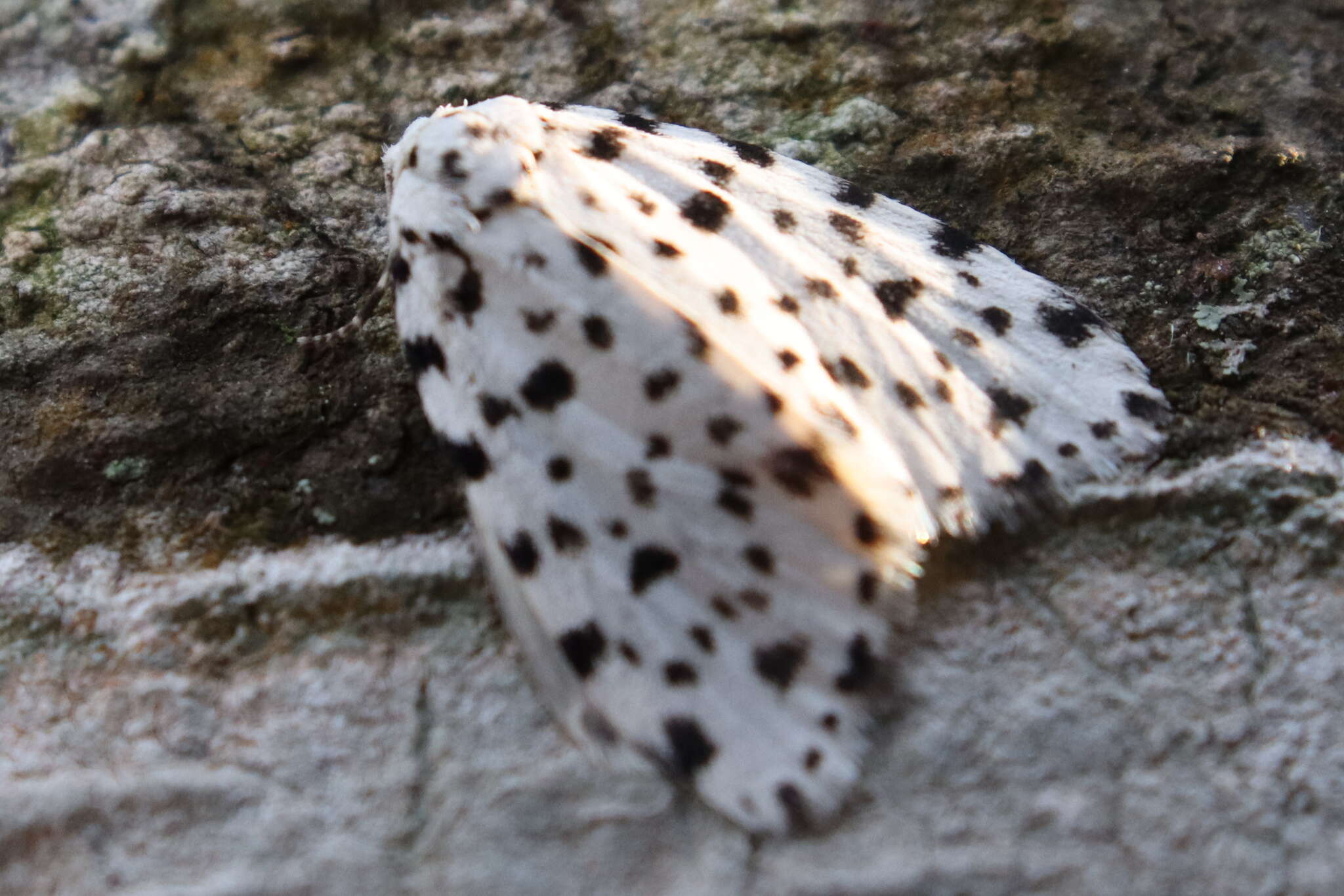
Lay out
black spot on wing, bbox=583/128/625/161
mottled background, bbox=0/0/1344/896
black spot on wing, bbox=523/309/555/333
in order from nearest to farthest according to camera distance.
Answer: mottled background, bbox=0/0/1344/896
black spot on wing, bbox=523/309/555/333
black spot on wing, bbox=583/128/625/161

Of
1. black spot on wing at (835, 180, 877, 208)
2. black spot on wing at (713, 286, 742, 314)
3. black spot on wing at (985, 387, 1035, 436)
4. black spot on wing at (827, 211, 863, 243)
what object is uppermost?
black spot on wing at (835, 180, 877, 208)

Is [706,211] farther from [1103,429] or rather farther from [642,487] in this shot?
[1103,429]

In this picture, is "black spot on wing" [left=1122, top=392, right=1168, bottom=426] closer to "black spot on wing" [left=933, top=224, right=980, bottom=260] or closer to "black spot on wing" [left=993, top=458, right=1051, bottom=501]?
"black spot on wing" [left=993, top=458, right=1051, bottom=501]

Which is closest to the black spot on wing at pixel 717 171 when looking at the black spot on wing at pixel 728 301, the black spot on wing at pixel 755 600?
the black spot on wing at pixel 728 301

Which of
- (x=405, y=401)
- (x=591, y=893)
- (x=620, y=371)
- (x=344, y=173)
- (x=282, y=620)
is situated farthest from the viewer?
(x=344, y=173)

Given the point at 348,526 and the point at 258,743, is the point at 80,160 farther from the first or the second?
the point at 258,743

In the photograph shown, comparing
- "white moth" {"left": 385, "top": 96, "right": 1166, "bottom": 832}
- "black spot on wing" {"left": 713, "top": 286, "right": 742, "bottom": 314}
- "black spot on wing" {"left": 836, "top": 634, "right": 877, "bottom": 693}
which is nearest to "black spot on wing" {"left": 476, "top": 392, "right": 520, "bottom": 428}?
"white moth" {"left": 385, "top": 96, "right": 1166, "bottom": 832}

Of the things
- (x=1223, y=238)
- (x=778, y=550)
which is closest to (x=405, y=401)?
(x=778, y=550)

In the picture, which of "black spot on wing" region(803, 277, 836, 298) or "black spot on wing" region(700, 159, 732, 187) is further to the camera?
"black spot on wing" region(700, 159, 732, 187)

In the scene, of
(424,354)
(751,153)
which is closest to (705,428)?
(424,354)
